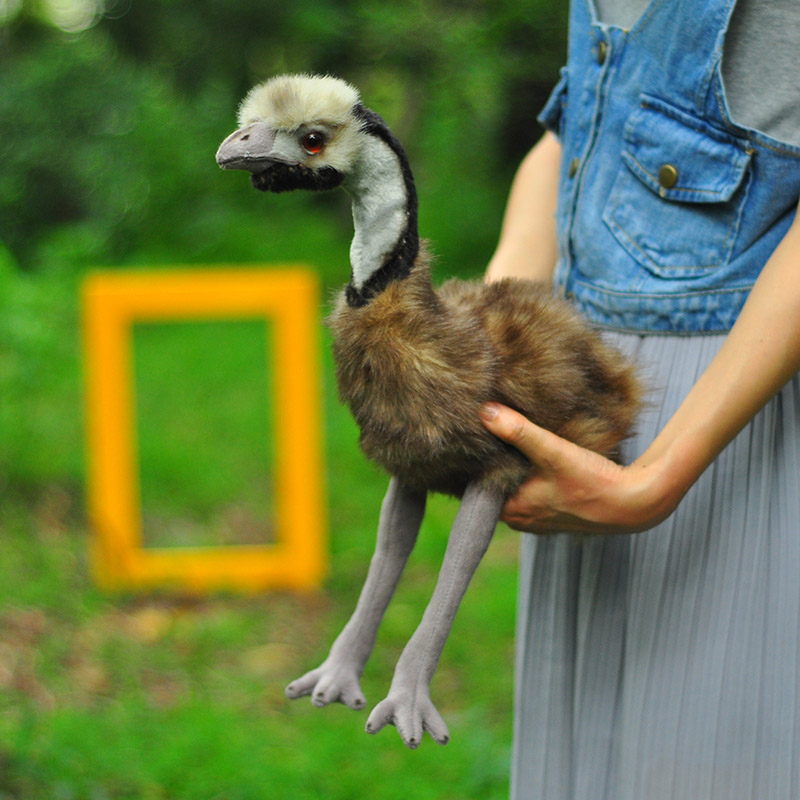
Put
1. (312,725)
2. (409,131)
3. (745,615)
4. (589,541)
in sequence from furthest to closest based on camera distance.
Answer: (409,131)
(312,725)
(589,541)
(745,615)

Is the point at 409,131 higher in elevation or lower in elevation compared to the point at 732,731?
higher

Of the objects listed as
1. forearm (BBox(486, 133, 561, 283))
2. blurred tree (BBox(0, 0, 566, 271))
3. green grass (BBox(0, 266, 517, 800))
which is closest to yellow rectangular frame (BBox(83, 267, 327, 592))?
green grass (BBox(0, 266, 517, 800))

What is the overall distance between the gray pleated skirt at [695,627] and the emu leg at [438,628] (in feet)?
1.12

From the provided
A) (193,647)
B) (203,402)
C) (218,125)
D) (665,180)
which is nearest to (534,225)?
(665,180)

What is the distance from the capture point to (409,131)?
1038 centimetres

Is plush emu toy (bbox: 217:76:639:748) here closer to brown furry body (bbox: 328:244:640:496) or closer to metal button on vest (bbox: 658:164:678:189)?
brown furry body (bbox: 328:244:640:496)

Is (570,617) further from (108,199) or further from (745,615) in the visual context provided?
(108,199)

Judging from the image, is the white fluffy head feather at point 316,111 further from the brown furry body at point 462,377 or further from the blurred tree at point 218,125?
the blurred tree at point 218,125

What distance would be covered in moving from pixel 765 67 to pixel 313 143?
67 cm

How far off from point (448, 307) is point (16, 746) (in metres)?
2.28

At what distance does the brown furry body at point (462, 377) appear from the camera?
4.05 feet

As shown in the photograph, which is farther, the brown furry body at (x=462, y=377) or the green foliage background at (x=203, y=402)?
the green foliage background at (x=203, y=402)

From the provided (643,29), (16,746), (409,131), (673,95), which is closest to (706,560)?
(673,95)

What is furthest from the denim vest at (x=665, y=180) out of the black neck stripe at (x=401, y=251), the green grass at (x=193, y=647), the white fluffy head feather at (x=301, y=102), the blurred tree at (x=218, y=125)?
the blurred tree at (x=218, y=125)
